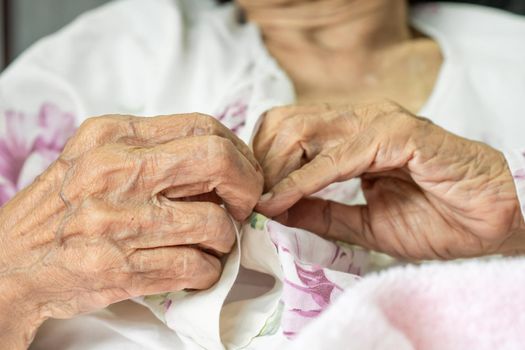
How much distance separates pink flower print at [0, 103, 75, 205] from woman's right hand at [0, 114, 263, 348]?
0.34 m

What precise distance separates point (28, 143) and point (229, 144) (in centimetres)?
54

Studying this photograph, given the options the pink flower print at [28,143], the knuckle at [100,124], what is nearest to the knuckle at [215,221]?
the knuckle at [100,124]

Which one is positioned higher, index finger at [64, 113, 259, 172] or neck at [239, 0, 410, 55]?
index finger at [64, 113, 259, 172]

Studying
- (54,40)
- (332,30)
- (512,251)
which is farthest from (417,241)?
(54,40)

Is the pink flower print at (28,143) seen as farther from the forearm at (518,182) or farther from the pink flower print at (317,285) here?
the forearm at (518,182)

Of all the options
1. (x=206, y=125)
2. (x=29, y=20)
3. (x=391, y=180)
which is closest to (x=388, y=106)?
(x=391, y=180)

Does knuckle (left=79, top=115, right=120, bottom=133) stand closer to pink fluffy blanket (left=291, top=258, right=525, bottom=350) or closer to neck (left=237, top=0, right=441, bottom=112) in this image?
A: pink fluffy blanket (left=291, top=258, right=525, bottom=350)

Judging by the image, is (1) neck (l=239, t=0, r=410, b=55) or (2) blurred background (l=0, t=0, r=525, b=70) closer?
(1) neck (l=239, t=0, r=410, b=55)

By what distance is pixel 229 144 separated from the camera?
27.0 inches

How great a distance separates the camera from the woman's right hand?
0.69 meters

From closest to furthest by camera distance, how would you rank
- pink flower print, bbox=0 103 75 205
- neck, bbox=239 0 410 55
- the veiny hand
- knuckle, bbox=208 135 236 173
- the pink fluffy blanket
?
the pink fluffy blanket → knuckle, bbox=208 135 236 173 → the veiny hand → pink flower print, bbox=0 103 75 205 → neck, bbox=239 0 410 55

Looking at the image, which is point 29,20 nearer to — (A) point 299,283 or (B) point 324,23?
(B) point 324,23

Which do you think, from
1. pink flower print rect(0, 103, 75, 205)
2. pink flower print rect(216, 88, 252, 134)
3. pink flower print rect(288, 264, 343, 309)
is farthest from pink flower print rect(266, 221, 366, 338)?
pink flower print rect(0, 103, 75, 205)

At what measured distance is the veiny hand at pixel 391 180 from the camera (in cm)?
78
